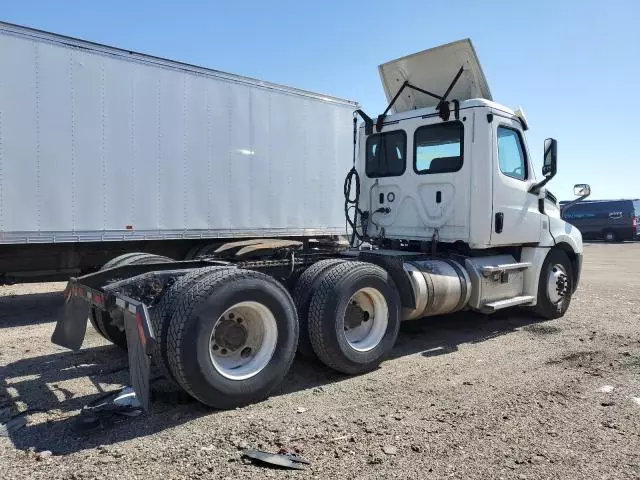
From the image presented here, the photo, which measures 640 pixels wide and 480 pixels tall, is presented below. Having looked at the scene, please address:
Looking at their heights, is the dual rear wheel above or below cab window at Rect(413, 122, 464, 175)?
below

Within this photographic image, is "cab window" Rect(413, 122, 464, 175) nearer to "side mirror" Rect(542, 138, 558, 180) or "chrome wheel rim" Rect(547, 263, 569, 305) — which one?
"side mirror" Rect(542, 138, 558, 180)

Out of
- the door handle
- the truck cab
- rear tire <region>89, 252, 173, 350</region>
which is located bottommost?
rear tire <region>89, 252, 173, 350</region>

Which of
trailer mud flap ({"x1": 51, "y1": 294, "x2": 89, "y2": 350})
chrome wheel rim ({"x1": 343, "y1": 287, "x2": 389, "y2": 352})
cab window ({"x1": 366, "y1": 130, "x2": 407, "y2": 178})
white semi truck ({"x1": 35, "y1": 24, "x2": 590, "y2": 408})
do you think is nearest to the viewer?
white semi truck ({"x1": 35, "y1": 24, "x2": 590, "y2": 408})

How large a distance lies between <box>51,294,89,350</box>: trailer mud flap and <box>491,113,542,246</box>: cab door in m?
4.68

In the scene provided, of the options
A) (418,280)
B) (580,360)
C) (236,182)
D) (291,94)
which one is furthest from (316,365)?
(291,94)

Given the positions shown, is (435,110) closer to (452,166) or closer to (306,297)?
(452,166)

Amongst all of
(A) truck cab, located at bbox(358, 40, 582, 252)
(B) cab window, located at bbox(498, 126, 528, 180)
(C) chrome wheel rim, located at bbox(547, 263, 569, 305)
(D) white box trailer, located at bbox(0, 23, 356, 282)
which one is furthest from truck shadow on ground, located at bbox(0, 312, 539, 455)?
(D) white box trailer, located at bbox(0, 23, 356, 282)

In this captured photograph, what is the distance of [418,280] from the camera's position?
5.72 m

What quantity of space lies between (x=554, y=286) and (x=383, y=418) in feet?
15.2

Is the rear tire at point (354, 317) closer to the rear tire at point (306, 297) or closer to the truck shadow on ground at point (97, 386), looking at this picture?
the rear tire at point (306, 297)

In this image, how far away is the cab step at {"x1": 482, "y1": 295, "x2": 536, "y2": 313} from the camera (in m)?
6.48

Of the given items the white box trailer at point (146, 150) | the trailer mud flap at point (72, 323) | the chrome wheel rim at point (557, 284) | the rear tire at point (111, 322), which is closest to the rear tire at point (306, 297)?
the rear tire at point (111, 322)

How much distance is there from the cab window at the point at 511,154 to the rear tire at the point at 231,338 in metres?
3.67

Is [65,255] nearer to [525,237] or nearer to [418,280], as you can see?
[418,280]
